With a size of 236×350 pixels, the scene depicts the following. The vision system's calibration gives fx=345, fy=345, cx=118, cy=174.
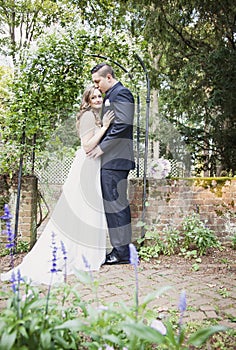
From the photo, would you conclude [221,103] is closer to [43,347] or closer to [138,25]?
[138,25]

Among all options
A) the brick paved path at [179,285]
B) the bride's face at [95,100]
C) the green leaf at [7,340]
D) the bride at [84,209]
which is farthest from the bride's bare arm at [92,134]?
the green leaf at [7,340]

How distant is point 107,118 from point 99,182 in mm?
675

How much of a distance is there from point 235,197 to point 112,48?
8.07 ft

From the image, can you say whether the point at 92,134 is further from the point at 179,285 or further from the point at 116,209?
the point at 179,285

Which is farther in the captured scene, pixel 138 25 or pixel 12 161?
pixel 138 25

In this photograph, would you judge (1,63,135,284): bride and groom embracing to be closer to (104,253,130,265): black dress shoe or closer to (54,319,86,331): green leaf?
(104,253,130,265): black dress shoe

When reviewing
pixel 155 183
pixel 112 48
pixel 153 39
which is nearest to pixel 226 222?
pixel 155 183

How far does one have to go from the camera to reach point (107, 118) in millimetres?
3600

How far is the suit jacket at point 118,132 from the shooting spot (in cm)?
356

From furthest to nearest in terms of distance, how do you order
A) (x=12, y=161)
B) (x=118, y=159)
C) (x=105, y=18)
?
(x=105, y=18), (x=12, y=161), (x=118, y=159)

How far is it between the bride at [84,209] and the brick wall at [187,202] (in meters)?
0.65

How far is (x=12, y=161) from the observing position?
400 cm

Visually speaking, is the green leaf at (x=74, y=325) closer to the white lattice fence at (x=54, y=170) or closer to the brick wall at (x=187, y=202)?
the brick wall at (x=187, y=202)

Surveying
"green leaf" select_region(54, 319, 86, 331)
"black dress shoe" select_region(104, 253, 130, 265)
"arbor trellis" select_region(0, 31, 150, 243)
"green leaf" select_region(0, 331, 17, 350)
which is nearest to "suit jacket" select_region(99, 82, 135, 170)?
"arbor trellis" select_region(0, 31, 150, 243)
